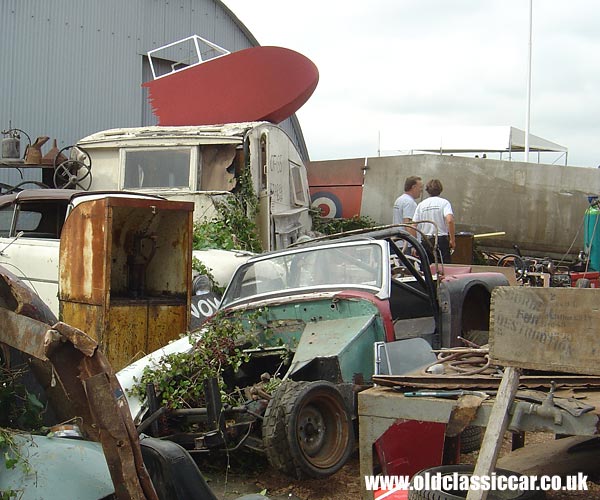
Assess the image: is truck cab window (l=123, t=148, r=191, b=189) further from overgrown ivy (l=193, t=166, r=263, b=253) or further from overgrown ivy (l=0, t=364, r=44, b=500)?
overgrown ivy (l=0, t=364, r=44, b=500)

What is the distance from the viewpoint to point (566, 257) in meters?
14.8

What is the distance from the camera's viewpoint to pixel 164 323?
6828 millimetres

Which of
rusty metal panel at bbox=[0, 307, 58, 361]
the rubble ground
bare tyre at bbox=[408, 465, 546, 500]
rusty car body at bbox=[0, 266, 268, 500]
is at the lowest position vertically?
the rubble ground

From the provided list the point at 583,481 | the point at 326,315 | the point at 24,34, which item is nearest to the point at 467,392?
the point at 583,481

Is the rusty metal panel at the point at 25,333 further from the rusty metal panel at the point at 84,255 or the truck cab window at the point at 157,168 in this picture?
the truck cab window at the point at 157,168

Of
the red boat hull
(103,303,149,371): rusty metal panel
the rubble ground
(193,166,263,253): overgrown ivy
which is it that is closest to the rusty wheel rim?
the rubble ground

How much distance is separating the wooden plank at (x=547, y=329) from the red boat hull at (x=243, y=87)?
9.87 m

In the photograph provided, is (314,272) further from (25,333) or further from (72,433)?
(25,333)

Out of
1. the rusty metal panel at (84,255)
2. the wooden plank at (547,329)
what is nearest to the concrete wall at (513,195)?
Result: the rusty metal panel at (84,255)

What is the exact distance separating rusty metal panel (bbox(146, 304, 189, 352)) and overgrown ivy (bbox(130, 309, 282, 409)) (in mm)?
859

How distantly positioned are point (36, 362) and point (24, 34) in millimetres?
13202

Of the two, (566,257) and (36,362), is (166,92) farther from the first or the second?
(36,362)

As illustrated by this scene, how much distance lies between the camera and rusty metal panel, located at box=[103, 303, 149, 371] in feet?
20.8

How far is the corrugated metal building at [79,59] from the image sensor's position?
14.3 meters
